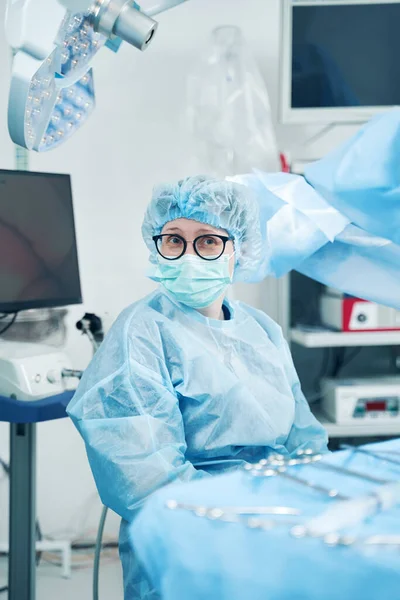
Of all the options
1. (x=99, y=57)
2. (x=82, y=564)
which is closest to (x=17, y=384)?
(x=82, y=564)

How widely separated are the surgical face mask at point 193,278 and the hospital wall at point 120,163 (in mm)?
1225

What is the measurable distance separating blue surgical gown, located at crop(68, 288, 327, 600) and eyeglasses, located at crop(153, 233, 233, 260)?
9cm

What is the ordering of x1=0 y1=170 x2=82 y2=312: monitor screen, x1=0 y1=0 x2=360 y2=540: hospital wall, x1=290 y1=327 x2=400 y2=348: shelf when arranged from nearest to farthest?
1. x1=0 y1=170 x2=82 y2=312: monitor screen
2. x1=290 y1=327 x2=400 y2=348: shelf
3. x1=0 y1=0 x2=360 y2=540: hospital wall

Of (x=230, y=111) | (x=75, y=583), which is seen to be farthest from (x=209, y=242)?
(x=75, y=583)

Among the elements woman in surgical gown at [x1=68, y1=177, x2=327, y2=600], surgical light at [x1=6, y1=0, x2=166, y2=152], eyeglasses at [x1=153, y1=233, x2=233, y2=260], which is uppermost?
surgical light at [x1=6, y1=0, x2=166, y2=152]

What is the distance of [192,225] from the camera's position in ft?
4.91

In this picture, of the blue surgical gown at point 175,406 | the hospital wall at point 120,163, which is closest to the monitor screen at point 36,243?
the hospital wall at point 120,163

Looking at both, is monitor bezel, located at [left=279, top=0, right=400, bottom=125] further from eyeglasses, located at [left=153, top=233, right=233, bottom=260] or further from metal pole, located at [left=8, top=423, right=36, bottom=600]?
metal pole, located at [left=8, top=423, right=36, bottom=600]

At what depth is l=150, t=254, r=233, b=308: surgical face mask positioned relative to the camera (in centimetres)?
146

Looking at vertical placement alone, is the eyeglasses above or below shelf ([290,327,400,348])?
above

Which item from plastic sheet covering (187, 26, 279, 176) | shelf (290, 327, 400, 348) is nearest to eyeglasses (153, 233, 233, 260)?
shelf (290, 327, 400, 348)

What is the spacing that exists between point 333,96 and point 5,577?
A: 2080 millimetres

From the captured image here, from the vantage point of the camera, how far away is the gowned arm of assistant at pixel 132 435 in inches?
46.8

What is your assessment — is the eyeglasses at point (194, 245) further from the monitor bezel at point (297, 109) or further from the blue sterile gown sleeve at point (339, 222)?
the monitor bezel at point (297, 109)
